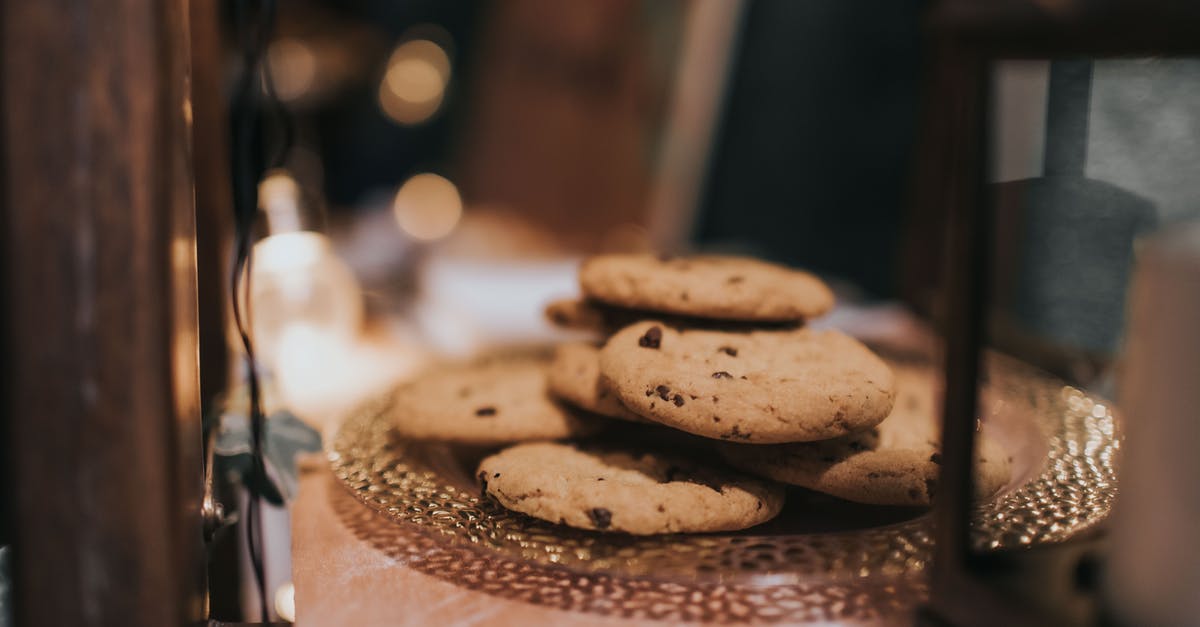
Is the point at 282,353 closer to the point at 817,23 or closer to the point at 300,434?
the point at 300,434

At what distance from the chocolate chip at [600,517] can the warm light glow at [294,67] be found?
181 centimetres

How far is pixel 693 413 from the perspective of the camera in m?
0.50

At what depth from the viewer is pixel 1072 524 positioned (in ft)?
1.53

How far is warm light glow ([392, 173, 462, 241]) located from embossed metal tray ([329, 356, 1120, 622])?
1184mm

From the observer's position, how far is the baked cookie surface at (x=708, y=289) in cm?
60

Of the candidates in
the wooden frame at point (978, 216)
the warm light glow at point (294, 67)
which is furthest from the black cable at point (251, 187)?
the warm light glow at point (294, 67)

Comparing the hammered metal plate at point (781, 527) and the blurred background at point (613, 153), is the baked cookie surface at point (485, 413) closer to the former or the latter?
the hammered metal plate at point (781, 527)

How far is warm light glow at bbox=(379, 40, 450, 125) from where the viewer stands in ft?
7.69

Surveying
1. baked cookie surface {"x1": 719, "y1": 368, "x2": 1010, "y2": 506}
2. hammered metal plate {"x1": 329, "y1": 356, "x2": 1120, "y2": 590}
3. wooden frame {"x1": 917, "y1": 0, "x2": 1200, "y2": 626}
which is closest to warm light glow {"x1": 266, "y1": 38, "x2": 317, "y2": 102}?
hammered metal plate {"x1": 329, "y1": 356, "x2": 1120, "y2": 590}

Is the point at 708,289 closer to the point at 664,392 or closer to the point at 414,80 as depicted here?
the point at 664,392

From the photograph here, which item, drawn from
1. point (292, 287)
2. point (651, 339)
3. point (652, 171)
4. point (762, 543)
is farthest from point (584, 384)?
point (652, 171)

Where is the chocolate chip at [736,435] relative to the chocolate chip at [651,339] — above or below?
below

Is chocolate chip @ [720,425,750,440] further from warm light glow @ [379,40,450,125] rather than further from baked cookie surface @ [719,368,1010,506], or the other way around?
warm light glow @ [379,40,450,125]

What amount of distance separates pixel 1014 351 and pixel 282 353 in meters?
0.73
